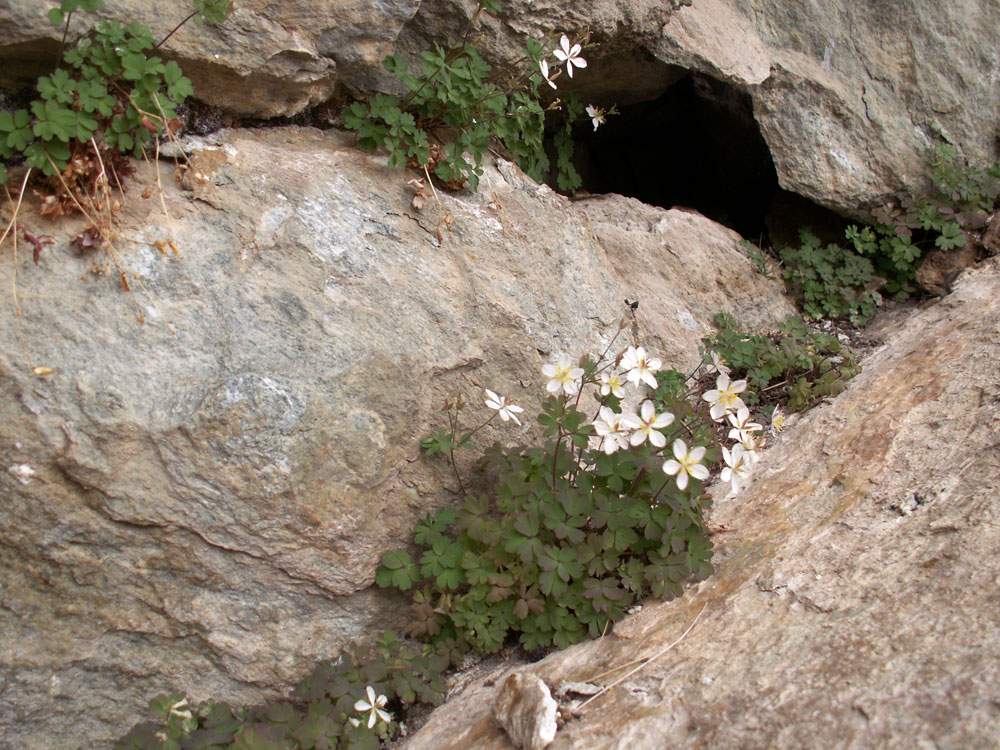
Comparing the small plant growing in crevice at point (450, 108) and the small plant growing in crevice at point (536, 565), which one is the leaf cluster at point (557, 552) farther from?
the small plant growing in crevice at point (450, 108)

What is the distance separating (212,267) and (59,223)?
0.48 metres

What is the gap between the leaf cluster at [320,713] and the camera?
2338 mm

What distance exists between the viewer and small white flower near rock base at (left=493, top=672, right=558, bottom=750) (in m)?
2.08

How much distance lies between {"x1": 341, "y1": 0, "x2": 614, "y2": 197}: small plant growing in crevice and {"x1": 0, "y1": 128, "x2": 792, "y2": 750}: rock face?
15 centimetres

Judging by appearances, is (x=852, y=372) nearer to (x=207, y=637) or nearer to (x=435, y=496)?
(x=435, y=496)

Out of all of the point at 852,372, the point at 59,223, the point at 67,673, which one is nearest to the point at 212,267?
the point at 59,223

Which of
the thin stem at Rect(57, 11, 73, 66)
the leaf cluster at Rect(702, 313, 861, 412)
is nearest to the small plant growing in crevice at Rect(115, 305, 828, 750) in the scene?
the leaf cluster at Rect(702, 313, 861, 412)

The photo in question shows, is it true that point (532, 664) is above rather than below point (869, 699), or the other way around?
below

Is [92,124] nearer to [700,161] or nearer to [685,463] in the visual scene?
[685,463]

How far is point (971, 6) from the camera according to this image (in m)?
4.57

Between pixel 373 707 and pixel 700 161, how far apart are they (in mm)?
4367

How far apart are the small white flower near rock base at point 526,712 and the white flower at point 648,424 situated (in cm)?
77

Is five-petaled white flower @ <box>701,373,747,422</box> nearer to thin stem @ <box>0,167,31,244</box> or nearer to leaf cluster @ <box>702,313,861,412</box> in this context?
leaf cluster @ <box>702,313,861,412</box>

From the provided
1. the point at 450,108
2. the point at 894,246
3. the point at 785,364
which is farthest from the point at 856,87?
the point at 450,108
